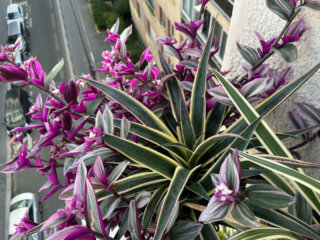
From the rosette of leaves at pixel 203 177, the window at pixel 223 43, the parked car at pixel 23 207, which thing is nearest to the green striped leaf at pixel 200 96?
the rosette of leaves at pixel 203 177

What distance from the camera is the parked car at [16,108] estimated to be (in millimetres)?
4277

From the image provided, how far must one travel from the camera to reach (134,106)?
720mm

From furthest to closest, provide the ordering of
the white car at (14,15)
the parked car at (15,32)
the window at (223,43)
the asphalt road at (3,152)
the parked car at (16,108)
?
the white car at (14,15) < the parked car at (15,32) < the parked car at (16,108) < the asphalt road at (3,152) < the window at (223,43)

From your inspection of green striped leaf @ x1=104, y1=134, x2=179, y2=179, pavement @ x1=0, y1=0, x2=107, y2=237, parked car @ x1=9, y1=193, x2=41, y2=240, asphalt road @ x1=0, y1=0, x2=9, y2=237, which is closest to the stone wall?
green striped leaf @ x1=104, y1=134, x2=179, y2=179

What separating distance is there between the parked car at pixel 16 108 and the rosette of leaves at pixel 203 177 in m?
4.00

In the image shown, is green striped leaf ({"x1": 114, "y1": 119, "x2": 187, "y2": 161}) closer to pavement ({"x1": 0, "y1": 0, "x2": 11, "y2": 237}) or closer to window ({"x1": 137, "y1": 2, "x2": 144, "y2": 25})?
pavement ({"x1": 0, "y1": 0, "x2": 11, "y2": 237})

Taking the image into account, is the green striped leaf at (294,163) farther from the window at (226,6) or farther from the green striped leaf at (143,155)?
the window at (226,6)

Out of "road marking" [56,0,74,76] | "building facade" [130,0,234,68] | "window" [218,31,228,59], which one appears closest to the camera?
"building facade" [130,0,234,68]

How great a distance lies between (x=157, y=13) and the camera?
3.95 metres

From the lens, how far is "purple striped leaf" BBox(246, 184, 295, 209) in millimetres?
462

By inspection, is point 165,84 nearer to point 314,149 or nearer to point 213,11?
point 314,149

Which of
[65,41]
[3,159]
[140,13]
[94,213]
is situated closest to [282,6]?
[94,213]

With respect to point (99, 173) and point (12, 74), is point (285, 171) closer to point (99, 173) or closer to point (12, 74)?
point (99, 173)

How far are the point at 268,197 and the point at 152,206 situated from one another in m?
0.27
